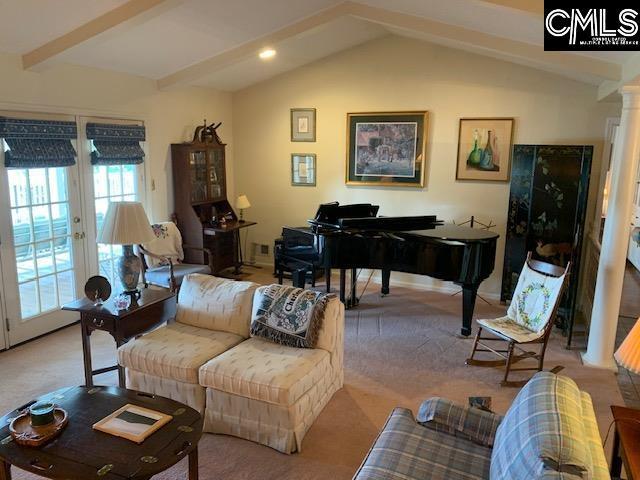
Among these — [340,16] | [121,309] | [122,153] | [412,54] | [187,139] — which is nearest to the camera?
[121,309]

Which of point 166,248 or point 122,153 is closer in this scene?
point 122,153

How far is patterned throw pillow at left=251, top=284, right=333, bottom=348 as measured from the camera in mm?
3109

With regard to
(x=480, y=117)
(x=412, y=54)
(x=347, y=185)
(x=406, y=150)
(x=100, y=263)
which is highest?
(x=412, y=54)

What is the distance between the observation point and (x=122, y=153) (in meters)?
4.95

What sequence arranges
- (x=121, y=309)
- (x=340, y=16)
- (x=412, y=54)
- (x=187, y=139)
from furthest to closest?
(x=187, y=139)
(x=412, y=54)
(x=340, y=16)
(x=121, y=309)

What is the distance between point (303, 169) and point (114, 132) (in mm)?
2537

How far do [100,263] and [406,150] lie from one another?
3.79 meters

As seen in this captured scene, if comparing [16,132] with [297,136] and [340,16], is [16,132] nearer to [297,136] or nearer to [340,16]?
[340,16]

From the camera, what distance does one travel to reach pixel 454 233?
180 inches

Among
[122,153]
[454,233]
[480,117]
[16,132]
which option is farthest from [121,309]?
[480,117]

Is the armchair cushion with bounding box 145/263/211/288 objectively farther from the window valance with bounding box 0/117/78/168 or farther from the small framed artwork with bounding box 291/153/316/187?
the small framed artwork with bounding box 291/153/316/187

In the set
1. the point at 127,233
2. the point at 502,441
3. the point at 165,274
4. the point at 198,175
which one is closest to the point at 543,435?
the point at 502,441

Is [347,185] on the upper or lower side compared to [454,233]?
upper

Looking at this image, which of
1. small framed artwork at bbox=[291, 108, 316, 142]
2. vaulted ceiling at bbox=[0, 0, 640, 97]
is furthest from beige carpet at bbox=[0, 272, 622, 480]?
small framed artwork at bbox=[291, 108, 316, 142]
